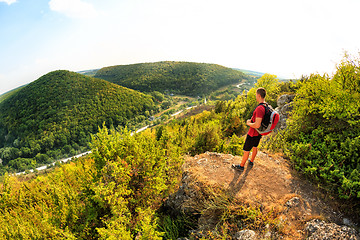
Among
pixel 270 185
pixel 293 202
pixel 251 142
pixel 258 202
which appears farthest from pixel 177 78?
pixel 293 202

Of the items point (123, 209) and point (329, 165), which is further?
point (123, 209)

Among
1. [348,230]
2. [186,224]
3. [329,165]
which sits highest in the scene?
[329,165]

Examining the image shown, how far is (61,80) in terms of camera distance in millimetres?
113750

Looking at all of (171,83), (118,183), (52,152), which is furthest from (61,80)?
(118,183)

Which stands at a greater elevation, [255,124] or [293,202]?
[255,124]

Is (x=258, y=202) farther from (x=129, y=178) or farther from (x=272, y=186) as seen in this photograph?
(x=129, y=178)

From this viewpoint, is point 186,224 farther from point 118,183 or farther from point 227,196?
point 118,183

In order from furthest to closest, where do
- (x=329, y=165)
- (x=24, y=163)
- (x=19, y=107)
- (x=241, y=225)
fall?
(x=19, y=107)
(x=24, y=163)
(x=329, y=165)
(x=241, y=225)

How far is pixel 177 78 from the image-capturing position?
166 m

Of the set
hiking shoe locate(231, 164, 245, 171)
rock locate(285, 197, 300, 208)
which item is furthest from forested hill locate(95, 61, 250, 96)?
rock locate(285, 197, 300, 208)

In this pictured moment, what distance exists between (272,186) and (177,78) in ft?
549

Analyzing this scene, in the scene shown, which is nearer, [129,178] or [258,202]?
[258,202]

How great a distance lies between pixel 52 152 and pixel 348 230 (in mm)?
107815

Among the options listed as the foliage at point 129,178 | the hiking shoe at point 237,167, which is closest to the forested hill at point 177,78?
the foliage at point 129,178
